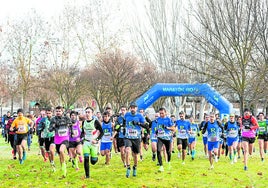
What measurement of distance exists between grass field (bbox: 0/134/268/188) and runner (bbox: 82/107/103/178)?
0.56m

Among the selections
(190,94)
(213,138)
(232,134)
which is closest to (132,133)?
(213,138)

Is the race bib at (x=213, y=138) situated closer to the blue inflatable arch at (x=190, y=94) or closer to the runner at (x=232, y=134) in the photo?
the runner at (x=232, y=134)

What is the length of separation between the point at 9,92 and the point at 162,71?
74.7 feet

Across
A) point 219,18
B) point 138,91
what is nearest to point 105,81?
point 138,91

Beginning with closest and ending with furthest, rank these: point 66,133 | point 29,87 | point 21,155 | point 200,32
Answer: point 66,133
point 21,155
point 200,32
point 29,87

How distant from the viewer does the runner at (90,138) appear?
35.4ft

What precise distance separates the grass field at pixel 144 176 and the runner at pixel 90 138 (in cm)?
56

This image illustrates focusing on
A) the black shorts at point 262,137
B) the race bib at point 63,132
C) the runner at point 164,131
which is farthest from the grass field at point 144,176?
the black shorts at point 262,137

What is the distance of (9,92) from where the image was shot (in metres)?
52.6

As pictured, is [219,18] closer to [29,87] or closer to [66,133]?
[66,133]

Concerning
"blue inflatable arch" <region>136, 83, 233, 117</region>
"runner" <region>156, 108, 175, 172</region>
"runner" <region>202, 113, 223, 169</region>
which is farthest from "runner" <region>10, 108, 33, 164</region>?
"blue inflatable arch" <region>136, 83, 233, 117</region>

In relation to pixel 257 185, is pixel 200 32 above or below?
above

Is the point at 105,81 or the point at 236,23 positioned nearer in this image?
the point at 236,23

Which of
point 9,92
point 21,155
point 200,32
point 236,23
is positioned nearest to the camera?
point 21,155
